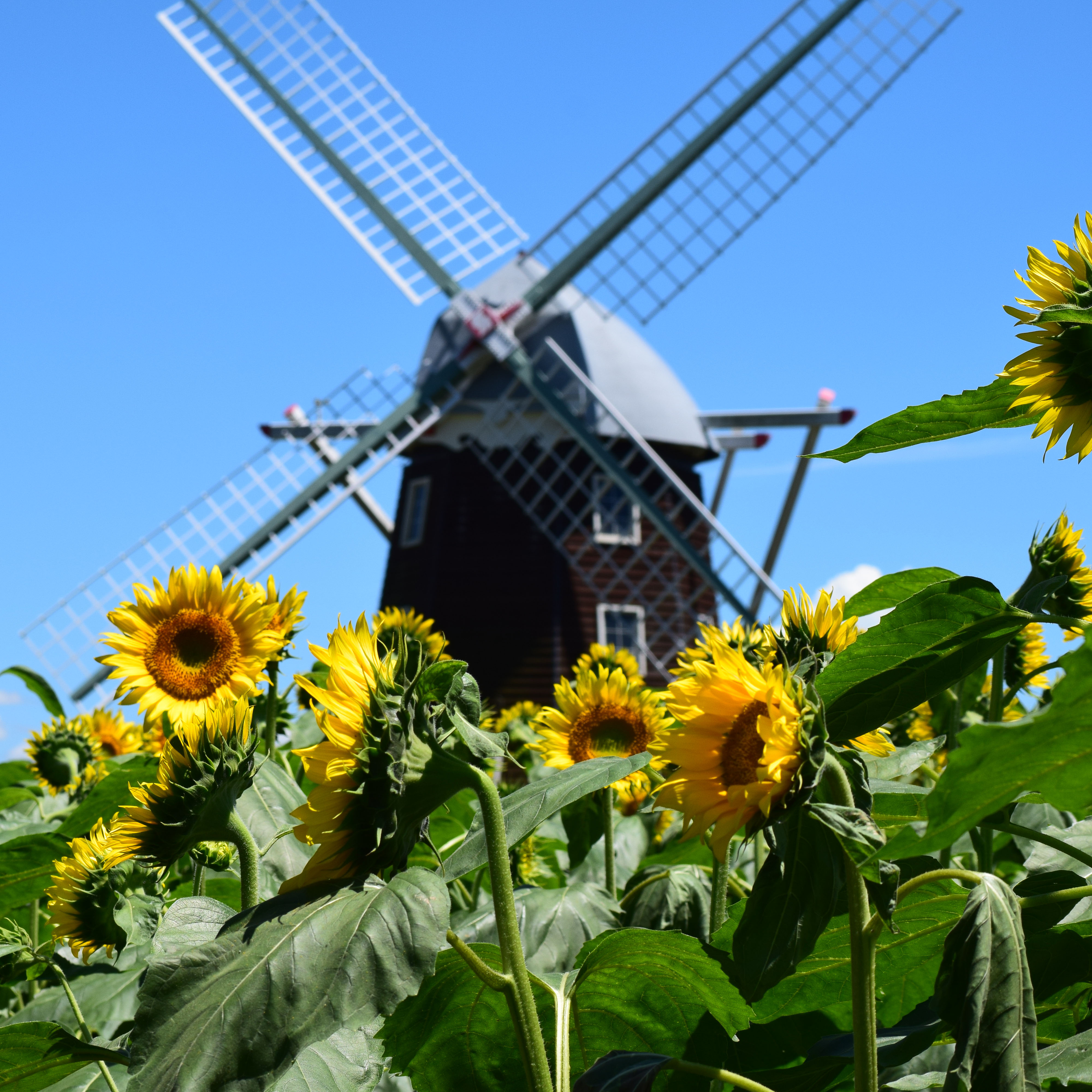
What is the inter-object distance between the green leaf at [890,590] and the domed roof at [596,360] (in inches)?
657

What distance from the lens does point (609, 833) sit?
1.97m

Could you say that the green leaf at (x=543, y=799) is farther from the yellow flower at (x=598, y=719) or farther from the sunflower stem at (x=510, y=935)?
the yellow flower at (x=598, y=719)

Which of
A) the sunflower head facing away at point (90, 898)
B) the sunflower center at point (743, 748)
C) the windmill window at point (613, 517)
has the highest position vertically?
the windmill window at point (613, 517)

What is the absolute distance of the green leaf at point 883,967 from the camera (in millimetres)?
1234

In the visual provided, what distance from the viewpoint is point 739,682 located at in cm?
99

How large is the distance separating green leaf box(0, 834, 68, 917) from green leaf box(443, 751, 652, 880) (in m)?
0.95

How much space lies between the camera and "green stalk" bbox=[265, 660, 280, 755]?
6.44 feet

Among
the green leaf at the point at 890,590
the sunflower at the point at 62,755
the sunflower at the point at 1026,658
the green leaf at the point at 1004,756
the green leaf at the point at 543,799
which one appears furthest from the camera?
the sunflower at the point at 62,755

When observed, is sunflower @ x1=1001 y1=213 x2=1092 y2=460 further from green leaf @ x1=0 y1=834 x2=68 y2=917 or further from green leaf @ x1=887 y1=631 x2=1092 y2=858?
green leaf @ x1=0 y1=834 x2=68 y2=917

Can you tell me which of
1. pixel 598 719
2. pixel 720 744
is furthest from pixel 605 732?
pixel 720 744

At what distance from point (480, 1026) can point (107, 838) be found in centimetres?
56

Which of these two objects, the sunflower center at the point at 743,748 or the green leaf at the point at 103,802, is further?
the green leaf at the point at 103,802

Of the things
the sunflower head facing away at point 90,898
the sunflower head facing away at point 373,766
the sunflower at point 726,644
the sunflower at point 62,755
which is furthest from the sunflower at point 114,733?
the sunflower head facing away at point 373,766

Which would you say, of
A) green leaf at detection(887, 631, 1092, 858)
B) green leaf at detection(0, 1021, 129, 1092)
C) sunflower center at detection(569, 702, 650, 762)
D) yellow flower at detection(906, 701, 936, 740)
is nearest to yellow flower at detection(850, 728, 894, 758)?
green leaf at detection(887, 631, 1092, 858)
